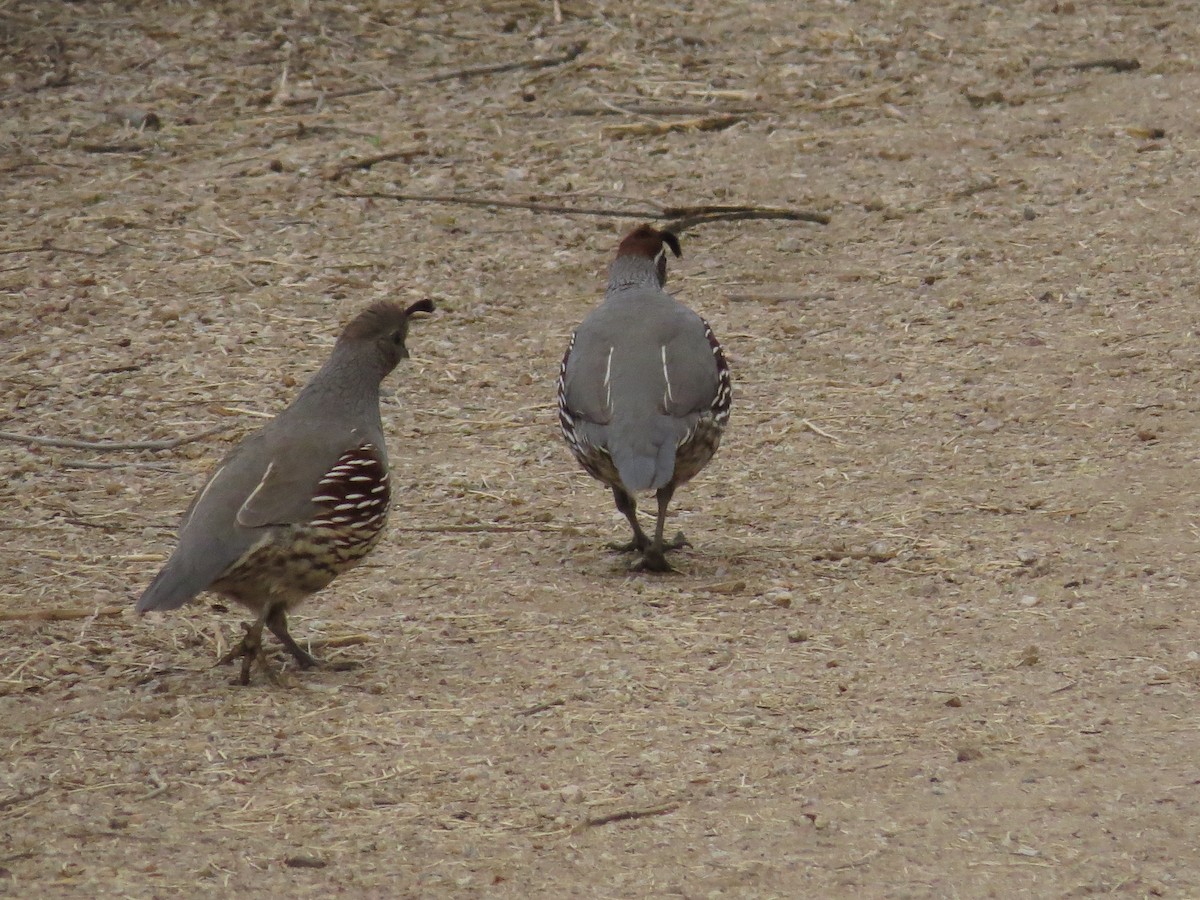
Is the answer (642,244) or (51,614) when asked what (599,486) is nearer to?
(642,244)

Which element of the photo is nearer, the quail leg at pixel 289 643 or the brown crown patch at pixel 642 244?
the quail leg at pixel 289 643

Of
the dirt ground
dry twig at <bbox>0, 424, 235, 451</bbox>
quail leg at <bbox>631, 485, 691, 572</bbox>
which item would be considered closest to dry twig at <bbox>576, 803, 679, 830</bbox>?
the dirt ground

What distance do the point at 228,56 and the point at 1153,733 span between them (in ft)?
27.8

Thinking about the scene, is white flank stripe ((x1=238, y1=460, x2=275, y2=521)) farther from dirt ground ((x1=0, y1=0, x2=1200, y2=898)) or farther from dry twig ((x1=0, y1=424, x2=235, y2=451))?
dry twig ((x1=0, y1=424, x2=235, y2=451))

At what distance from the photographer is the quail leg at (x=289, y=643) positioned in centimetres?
498

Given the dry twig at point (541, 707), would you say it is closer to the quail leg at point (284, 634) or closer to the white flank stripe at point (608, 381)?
the quail leg at point (284, 634)

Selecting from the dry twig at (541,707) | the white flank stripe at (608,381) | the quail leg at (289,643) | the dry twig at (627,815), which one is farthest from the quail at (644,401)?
the dry twig at (627,815)

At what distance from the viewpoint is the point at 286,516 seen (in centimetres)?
482

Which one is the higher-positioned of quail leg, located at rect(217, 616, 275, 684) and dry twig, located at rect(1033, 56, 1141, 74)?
dry twig, located at rect(1033, 56, 1141, 74)

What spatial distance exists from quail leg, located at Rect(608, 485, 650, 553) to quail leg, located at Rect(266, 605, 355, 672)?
1415 millimetres

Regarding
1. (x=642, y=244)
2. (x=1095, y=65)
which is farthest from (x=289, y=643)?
(x=1095, y=65)

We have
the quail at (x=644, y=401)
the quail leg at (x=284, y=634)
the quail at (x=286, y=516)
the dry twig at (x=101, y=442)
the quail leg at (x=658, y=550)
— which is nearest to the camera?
the quail at (x=286, y=516)

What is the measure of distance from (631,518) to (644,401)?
1.70 ft

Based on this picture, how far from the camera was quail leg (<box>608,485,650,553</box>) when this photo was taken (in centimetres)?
618
